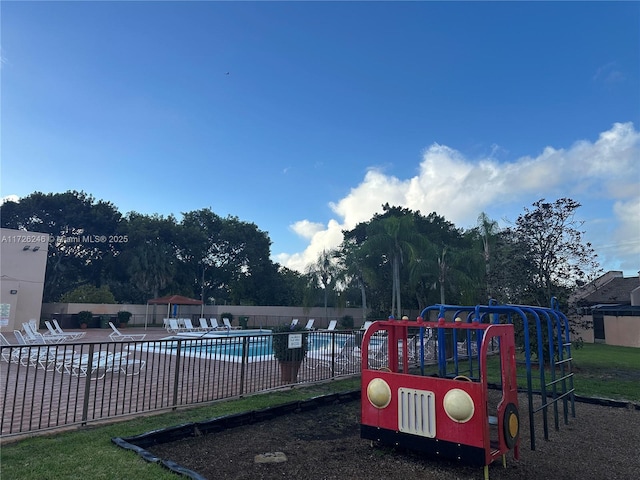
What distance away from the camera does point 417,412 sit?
154 inches

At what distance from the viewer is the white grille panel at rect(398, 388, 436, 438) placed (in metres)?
3.84

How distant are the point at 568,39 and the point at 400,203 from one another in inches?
1306

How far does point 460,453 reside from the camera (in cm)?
363

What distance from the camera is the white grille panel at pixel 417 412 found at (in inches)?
151

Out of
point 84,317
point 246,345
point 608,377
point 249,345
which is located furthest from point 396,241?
point 84,317

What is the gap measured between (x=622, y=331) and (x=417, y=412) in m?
22.9

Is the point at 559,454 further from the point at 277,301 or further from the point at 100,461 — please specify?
the point at 277,301

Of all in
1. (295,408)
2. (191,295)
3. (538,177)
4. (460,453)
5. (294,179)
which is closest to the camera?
(460,453)

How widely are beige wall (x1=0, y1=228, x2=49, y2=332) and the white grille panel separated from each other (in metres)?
25.2

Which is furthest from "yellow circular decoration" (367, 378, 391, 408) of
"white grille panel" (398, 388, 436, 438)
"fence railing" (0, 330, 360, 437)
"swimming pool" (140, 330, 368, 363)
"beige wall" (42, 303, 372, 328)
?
"beige wall" (42, 303, 372, 328)

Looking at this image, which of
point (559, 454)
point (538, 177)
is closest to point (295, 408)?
point (559, 454)

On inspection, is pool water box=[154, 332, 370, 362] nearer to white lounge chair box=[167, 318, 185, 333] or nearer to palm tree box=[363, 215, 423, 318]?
white lounge chair box=[167, 318, 185, 333]

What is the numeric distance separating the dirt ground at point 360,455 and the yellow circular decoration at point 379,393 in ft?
1.88

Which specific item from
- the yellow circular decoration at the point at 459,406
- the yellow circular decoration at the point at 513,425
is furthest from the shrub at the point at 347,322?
the yellow circular decoration at the point at 459,406
